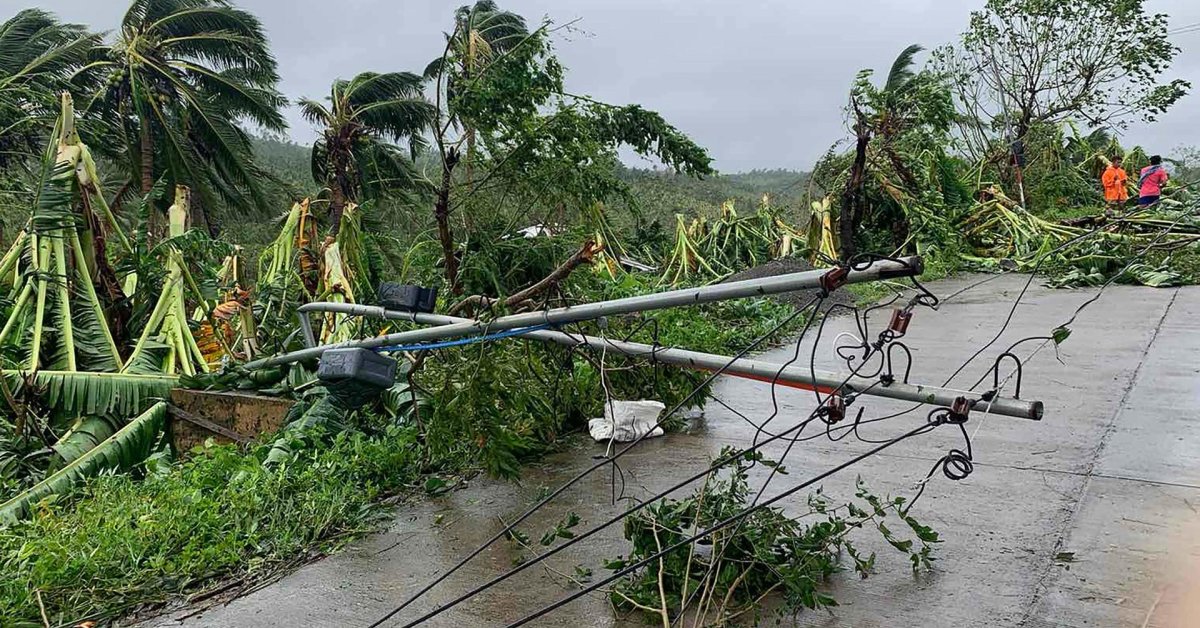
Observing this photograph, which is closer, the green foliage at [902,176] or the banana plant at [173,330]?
the banana plant at [173,330]

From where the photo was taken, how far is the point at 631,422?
5039mm

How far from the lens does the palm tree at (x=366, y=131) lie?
17.3 meters

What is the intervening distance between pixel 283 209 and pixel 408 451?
21333 mm

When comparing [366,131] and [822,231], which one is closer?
[822,231]

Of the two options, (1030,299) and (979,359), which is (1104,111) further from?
(979,359)

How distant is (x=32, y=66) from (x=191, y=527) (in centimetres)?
1732

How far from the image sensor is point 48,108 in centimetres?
1658

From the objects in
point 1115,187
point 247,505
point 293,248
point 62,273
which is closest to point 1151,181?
point 1115,187

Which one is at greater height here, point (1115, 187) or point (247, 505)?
point (1115, 187)

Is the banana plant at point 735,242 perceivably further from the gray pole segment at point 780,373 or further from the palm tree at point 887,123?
the gray pole segment at point 780,373

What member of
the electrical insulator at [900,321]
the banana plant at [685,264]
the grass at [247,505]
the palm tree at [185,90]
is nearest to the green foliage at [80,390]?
the grass at [247,505]

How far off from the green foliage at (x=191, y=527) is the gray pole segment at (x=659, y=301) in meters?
0.72

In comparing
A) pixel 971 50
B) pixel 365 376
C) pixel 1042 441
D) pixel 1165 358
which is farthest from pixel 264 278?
pixel 971 50

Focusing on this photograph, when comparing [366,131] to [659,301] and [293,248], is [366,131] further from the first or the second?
[659,301]
